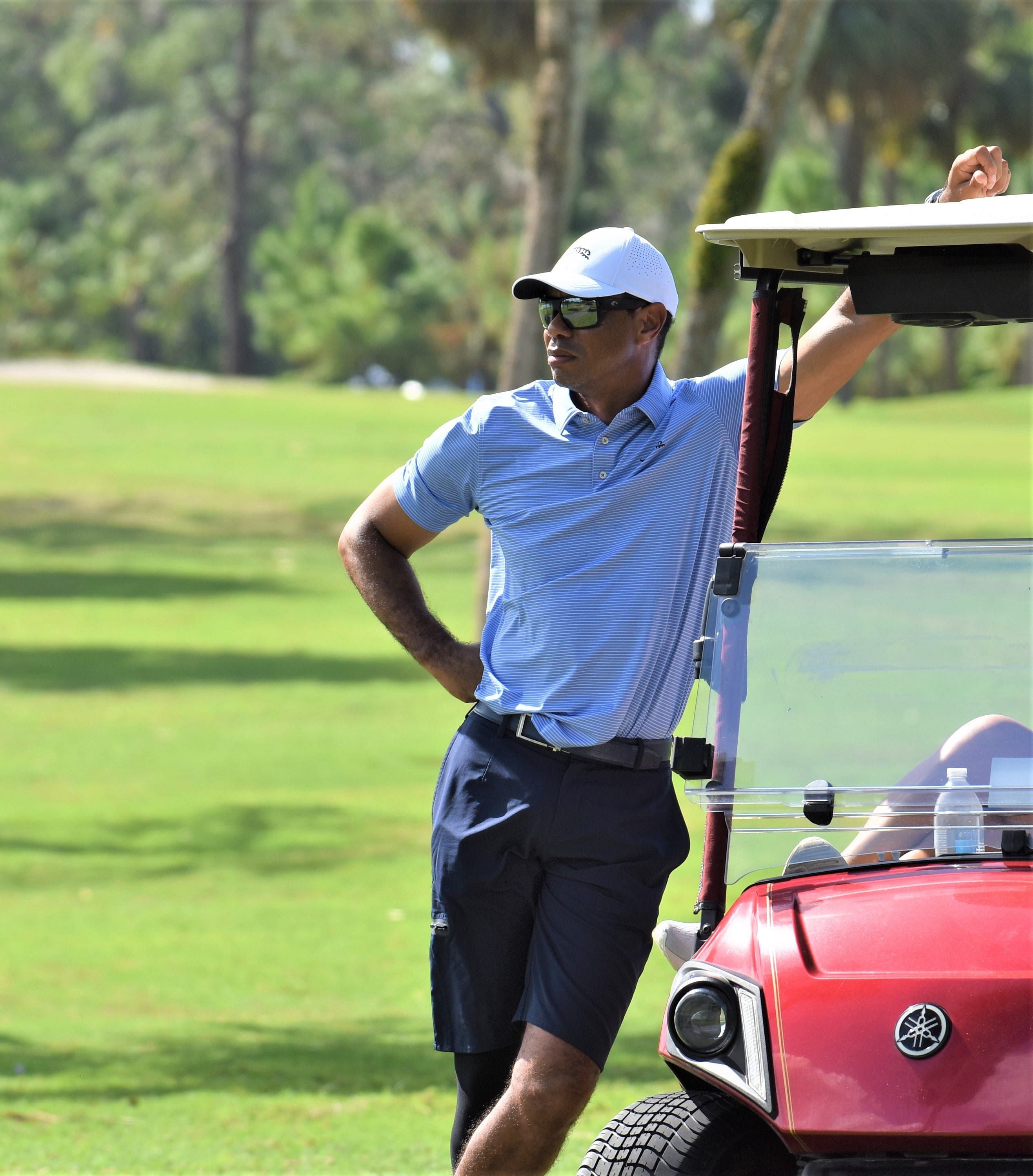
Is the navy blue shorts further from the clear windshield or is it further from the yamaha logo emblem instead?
the yamaha logo emblem

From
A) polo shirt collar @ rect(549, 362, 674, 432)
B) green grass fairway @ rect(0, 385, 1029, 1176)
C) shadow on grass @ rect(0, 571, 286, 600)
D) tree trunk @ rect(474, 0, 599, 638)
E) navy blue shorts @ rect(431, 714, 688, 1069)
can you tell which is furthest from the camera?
shadow on grass @ rect(0, 571, 286, 600)

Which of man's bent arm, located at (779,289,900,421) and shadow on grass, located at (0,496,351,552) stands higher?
man's bent arm, located at (779,289,900,421)

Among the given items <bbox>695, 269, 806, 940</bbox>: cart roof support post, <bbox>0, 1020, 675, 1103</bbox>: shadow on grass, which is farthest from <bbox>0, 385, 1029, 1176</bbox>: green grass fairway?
<bbox>695, 269, 806, 940</bbox>: cart roof support post

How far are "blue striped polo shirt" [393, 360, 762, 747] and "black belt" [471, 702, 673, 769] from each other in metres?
0.02

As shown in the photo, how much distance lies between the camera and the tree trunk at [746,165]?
11.8 metres

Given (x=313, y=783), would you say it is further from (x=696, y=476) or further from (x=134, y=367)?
(x=134, y=367)

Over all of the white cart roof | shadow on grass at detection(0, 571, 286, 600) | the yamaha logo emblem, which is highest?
the white cart roof

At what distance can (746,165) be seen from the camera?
11875 millimetres

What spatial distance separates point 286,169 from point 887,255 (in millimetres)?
58395

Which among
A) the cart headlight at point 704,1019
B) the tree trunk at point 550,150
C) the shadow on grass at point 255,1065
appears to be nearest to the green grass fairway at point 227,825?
the shadow on grass at point 255,1065

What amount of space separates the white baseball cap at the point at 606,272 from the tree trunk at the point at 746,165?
26.4 feet

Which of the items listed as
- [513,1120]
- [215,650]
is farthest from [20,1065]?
[215,650]

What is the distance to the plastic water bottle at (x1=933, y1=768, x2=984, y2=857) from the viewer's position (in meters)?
3.02

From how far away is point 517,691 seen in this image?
362 cm
